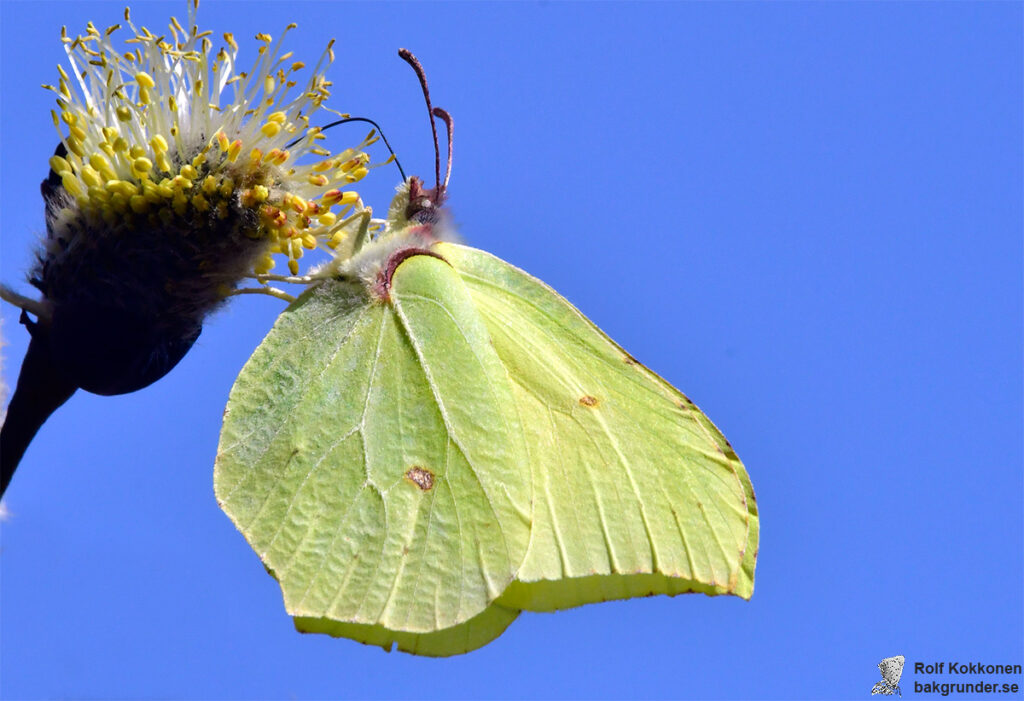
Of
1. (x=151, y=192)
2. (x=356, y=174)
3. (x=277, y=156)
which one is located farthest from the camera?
(x=356, y=174)

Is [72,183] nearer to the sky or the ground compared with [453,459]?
nearer to the sky

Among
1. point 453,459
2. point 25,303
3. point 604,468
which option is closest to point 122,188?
point 25,303

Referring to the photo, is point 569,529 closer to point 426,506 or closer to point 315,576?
point 426,506

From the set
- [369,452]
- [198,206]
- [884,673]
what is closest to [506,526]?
[369,452]

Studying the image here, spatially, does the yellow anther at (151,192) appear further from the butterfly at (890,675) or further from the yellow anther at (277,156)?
the butterfly at (890,675)

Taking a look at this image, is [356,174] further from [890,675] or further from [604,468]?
[890,675]

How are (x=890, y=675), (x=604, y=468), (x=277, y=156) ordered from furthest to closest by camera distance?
(x=890, y=675)
(x=604, y=468)
(x=277, y=156)

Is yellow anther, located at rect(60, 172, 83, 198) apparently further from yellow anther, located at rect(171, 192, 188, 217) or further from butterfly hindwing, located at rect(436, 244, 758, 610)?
butterfly hindwing, located at rect(436, 244, 758, 610)
